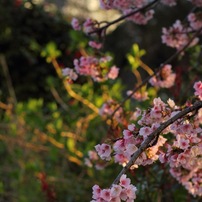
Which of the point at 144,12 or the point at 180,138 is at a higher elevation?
the point at 144,12

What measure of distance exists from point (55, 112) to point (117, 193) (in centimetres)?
287

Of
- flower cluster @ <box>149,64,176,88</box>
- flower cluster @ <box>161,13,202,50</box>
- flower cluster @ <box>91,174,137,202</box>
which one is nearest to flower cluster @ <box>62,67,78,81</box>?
flower cluster @ <box>149,64,176,88</box>

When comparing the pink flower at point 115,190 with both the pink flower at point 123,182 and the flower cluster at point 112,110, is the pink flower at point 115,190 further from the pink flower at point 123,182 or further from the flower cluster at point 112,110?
the flower cluster at point 112,110

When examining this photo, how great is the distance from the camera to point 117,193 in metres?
1.52

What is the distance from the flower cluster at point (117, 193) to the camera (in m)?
1.51

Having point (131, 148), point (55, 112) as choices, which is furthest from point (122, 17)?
point (55, 112)

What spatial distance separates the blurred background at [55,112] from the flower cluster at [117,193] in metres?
0.93

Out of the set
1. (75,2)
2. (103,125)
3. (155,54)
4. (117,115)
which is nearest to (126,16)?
(117,115)

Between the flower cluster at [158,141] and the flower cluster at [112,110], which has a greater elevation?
the flower cluster at [112,110]

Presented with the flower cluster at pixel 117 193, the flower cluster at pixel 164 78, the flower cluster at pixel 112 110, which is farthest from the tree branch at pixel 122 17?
the flower cluster at pixel 117 193

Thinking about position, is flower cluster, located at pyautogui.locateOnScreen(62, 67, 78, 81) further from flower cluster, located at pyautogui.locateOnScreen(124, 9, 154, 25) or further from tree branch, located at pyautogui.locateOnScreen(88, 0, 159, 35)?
flower cluster, located at pyautogui.locateOnScreen(124, 9, 154, 25)

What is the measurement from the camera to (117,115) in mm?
Answer: 2912

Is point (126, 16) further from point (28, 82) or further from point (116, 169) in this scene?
point (28, 82)

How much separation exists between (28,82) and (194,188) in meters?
5.77
